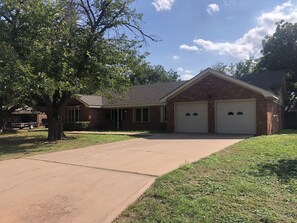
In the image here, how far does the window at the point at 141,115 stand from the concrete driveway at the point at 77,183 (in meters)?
15.3

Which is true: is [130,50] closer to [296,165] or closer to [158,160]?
[158,160]

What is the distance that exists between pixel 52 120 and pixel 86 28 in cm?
571

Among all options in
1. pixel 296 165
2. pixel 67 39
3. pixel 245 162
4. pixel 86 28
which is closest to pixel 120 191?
pixel 245 162

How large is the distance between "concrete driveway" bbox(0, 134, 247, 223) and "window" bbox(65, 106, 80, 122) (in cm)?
1844

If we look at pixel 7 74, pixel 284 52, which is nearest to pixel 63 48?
pixel 7 74

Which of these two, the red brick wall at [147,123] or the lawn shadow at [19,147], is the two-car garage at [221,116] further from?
the lawn shadow at [19,147]

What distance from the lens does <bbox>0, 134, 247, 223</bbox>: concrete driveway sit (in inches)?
203

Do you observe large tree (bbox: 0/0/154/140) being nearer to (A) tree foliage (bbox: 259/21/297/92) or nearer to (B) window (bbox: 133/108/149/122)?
(B) window (bbox: 133/108/149/122)

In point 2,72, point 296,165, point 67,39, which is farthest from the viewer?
point 67,39

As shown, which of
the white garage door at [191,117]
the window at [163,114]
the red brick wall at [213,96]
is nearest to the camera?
the red brick wall at [213,96]

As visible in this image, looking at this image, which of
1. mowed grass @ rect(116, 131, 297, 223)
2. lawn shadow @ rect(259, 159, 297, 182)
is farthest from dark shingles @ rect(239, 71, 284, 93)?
mowed grass @ rect(116, 131, 297, 223)

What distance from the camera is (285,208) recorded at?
4922 millimetres

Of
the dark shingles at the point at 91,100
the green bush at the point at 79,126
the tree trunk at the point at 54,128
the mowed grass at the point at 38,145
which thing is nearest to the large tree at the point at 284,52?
the dark shingles at the point at 91,100

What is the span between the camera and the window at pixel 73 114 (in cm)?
2931
